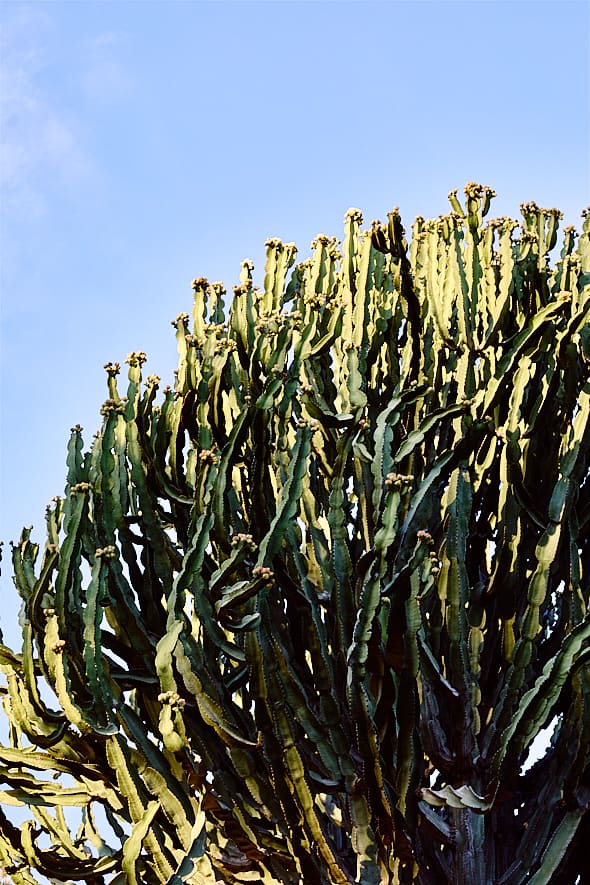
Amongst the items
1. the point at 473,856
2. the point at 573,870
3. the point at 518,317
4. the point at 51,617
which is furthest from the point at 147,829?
the point at 518,317

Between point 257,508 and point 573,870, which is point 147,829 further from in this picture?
point 573,870

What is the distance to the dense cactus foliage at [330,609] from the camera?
3982 mm

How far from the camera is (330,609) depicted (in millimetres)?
4355

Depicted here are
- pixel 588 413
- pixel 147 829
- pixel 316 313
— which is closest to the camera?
pixel 147 829

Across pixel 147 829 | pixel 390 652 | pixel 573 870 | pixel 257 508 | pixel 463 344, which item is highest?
pixel 463 344

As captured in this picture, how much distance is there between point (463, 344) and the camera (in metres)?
5.07

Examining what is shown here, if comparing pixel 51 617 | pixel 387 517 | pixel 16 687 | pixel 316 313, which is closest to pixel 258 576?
pixel 387 517

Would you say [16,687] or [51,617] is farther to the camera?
[16,687]

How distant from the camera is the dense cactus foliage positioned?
3.98 metres

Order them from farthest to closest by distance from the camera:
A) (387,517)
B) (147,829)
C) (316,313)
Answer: (316,313)
(387,517)
(147,829)

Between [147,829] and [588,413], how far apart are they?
90.5 inches

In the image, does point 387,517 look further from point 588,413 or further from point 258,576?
point 588,413

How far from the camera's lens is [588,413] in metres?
4.57

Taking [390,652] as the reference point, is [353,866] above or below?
below
